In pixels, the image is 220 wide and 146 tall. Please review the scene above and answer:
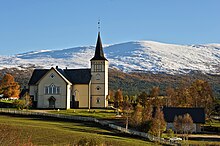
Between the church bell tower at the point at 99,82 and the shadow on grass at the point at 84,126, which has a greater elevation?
the church bell tower at the point at 99,82

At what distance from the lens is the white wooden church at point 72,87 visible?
72.4 metres

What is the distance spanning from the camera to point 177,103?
75688 mm

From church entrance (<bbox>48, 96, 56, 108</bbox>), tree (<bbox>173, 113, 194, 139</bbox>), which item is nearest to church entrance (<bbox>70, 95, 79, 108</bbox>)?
church entrance (<bbox>48, 96, 56, 108</bbox>)

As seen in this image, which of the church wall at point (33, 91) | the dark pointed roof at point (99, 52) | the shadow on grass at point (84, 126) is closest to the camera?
the shadow on grass at point (84, 126)

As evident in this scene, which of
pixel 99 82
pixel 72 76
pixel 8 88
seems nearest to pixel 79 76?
pixel 72 76

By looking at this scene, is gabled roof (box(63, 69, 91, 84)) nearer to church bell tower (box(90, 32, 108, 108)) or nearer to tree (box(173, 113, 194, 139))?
church bell tower (box(90, 32, 108, 108))

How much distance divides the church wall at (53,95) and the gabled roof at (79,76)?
326cm

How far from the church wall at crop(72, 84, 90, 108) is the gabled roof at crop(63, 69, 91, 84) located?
0.83 meters

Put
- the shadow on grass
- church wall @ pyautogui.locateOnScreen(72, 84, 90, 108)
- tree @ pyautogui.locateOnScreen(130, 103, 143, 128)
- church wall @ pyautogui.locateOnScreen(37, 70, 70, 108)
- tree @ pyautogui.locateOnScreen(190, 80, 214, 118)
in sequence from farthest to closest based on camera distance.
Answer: church wall @ pyautogui.locateOnScreen(72, 84, 90, 108) < tree @ pyautogui.locateOnScreen(190, 80, 214, 118) < church wall @ pyautogui.locateOnScreen(37, 70, 70, 108) < tree @ pyautogui.locateOnScreen(130, 103, 143, 128) < the shadow on grass

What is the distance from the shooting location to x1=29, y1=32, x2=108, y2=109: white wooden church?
238ft

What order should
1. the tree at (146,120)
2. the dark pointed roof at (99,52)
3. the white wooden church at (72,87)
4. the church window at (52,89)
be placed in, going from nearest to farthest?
the tree at (146,120)
the white wooden church at (72,87)
the church window at (52,89)
the dark pointed roof at (99,52)

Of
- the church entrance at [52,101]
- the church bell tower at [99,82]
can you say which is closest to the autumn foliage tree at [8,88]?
the church entrance at [52,101]

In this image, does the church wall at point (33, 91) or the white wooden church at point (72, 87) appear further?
the church wall at point (33, 91)

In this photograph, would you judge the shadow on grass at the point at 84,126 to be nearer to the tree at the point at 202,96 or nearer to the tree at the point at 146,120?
the tree at the point at 146,120
